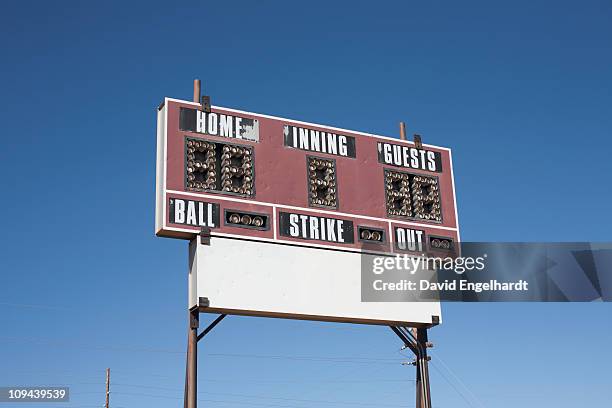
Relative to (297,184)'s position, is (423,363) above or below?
below

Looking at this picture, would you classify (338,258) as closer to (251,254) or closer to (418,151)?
(251,254)

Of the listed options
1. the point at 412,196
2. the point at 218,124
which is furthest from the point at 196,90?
the point at 412,196

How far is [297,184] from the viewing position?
75.5ft

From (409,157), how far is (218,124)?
5.85 m

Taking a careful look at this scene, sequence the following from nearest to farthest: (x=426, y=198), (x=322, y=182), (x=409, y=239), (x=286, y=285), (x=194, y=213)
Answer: (x=194, y=213) → (x=286, y=285) → (x=322, y=182) → (x=409, y=239) → (x=426, y=198)

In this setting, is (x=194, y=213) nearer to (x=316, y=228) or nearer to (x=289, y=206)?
(x=289, y=206)

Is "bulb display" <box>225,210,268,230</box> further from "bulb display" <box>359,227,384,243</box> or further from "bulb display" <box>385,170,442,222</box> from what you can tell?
"bulb display" <box>385,170,442,222</box>

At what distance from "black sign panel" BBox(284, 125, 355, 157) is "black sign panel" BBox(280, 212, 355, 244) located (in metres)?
1.96

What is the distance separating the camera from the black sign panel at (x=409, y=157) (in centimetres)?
2491

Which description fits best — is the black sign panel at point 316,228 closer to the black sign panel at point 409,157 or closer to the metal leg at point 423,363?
the black sign panel at point 409,157

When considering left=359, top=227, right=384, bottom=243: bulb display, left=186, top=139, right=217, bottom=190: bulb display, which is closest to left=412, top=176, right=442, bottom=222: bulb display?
left=359, top=227, right=384, bottom=243: bulb display

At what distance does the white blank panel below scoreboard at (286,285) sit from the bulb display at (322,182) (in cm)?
134

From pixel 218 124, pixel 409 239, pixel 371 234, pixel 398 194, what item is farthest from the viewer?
pixel 398 194

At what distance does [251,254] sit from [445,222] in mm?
6143
